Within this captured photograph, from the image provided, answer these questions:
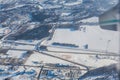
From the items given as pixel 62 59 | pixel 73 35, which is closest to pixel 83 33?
pixel 73 35

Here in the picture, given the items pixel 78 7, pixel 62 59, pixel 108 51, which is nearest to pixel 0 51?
pixel 62 59

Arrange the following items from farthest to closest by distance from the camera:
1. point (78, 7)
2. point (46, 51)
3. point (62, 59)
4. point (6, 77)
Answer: point (78, 7) → point (46, 51) → point (62, 59) → point (6, 77)

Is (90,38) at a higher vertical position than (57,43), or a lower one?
higher

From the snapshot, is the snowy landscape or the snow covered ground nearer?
the snowy landscape

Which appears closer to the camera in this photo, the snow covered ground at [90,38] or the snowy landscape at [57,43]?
the snowy landscape at [57,43]

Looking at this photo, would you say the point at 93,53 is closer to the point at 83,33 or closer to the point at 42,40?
the point at 83,33

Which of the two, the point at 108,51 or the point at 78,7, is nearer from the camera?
the point at 108,51

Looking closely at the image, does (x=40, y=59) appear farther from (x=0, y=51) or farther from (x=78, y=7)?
(x=78, y=7)

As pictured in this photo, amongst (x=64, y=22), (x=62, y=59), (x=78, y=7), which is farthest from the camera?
(x=78, y=7)

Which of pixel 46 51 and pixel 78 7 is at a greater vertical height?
pixel 78 7
